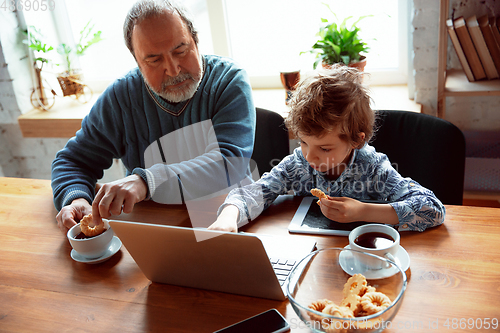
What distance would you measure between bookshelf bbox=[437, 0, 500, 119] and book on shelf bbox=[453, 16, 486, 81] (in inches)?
1.6

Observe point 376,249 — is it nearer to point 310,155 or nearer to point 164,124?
point 310,155

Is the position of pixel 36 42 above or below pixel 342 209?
above

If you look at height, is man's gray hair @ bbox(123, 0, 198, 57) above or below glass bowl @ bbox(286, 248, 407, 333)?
above

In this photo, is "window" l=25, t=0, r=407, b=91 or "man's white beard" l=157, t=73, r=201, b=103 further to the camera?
"window" l=25, t=0, r=407, b=91

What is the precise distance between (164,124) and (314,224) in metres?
0.75

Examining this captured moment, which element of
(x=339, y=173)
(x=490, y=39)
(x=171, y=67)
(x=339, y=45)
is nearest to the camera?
(x=339, y=173)

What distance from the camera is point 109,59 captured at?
278cm

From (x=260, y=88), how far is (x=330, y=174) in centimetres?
138

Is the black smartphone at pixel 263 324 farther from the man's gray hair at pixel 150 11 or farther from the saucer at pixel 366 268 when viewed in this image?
the man's gray hair at pixel 150 11

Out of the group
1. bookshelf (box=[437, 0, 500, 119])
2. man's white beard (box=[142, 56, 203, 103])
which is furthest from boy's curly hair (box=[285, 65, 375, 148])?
bookshelf (box=[437, 0, 500, 119])

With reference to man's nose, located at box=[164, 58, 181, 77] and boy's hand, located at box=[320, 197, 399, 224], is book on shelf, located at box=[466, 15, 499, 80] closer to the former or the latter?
boy's hand, located at box=[320, 197, 399, 224]

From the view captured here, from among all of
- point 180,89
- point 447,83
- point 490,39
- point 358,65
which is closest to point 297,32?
point 358,65

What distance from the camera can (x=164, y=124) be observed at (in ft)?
5.01

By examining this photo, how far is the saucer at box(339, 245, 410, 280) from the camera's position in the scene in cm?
72
